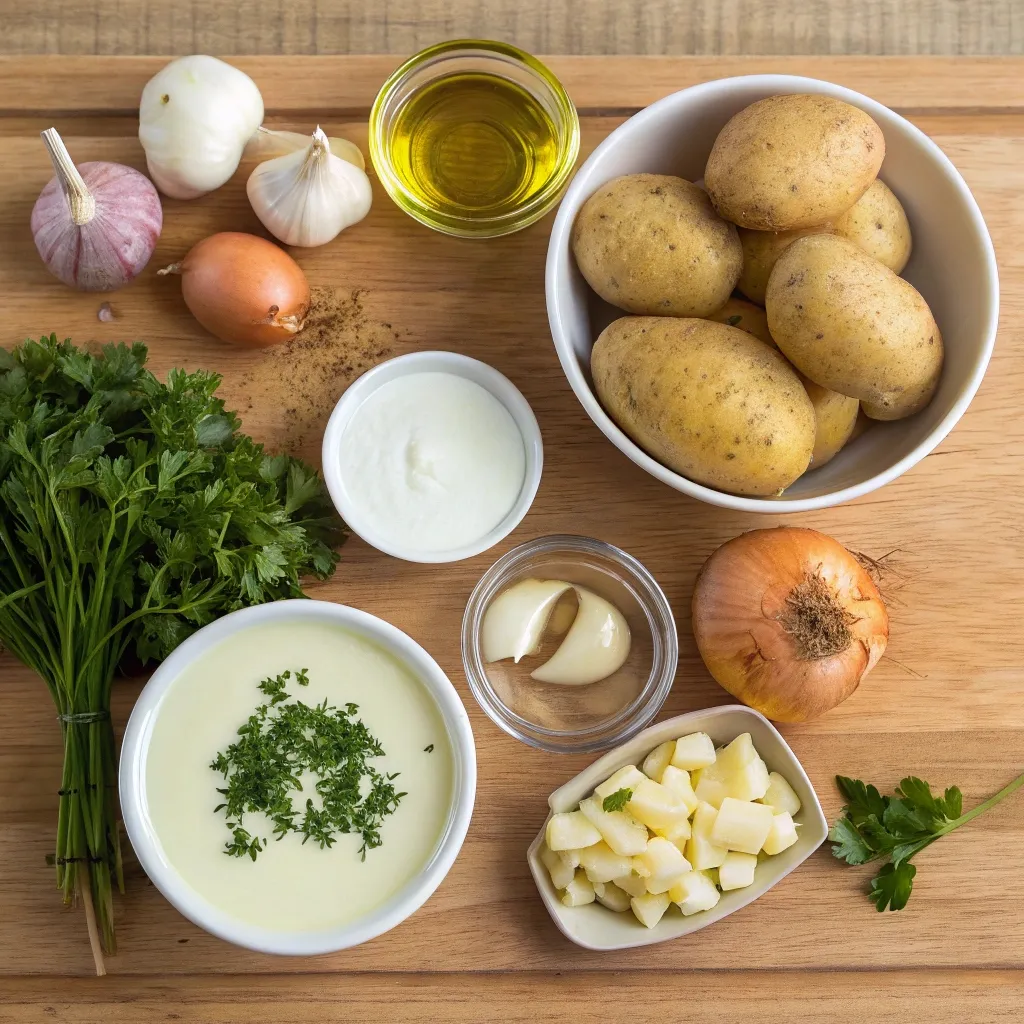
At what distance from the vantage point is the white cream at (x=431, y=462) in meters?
1.35

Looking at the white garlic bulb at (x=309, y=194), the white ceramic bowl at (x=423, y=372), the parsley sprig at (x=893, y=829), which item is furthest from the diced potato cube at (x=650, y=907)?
the white garlic bulb at (x=309, y=194)

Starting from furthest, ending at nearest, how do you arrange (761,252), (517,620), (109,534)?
(517,620) < (761,252) < (109,534)

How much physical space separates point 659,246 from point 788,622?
0.51m

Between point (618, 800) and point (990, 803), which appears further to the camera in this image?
point (990, 803)

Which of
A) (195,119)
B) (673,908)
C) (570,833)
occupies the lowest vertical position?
(673,908)

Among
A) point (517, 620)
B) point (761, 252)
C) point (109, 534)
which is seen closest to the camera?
point (109, 534)

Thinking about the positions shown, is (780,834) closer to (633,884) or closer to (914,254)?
(633,884)

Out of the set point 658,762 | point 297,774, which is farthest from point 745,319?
point 297,774

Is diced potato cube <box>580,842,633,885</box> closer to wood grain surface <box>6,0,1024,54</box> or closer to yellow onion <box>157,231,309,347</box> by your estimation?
yellow onion <box>157,231,309,347</box>

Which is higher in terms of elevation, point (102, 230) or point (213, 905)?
point (102, 230)

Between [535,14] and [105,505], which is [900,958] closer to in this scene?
[105,505]

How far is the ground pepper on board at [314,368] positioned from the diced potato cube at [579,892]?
68cm

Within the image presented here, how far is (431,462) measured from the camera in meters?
1.35

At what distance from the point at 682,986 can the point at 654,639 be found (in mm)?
481
